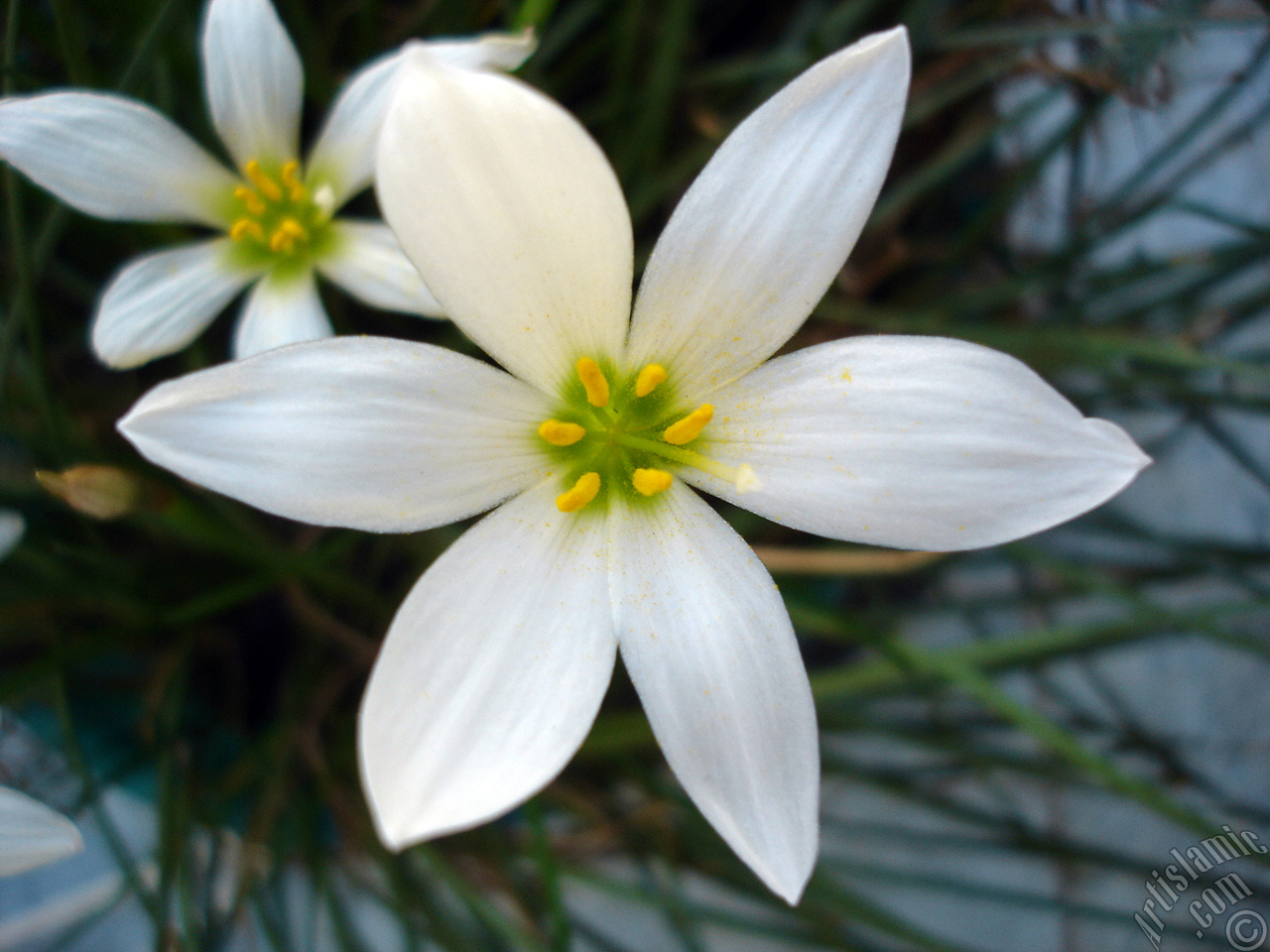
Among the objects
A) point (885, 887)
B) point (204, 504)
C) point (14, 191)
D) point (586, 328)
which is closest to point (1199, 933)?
point (885, 887)

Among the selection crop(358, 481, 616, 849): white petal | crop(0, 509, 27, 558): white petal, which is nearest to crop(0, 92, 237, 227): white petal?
crop(0, 509, 27, 558): white petal

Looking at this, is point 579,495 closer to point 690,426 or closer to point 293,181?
point 690,426

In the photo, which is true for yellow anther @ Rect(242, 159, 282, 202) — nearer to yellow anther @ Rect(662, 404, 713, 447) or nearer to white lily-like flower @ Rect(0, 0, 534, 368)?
white lily-like flower @ Rect(0, 0, 534, 368)

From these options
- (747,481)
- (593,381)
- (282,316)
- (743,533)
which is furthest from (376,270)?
(743,533)

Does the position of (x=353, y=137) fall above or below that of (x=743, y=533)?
above

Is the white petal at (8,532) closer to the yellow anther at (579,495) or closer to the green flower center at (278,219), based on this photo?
the green flower center at (278,219)

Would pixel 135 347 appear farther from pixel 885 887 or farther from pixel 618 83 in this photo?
pixel 885 887

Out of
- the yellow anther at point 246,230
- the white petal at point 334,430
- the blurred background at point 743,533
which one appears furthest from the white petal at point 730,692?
the yellow anther at point 246,230

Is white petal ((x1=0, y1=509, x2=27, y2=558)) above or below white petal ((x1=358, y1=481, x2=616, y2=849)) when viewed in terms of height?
above
